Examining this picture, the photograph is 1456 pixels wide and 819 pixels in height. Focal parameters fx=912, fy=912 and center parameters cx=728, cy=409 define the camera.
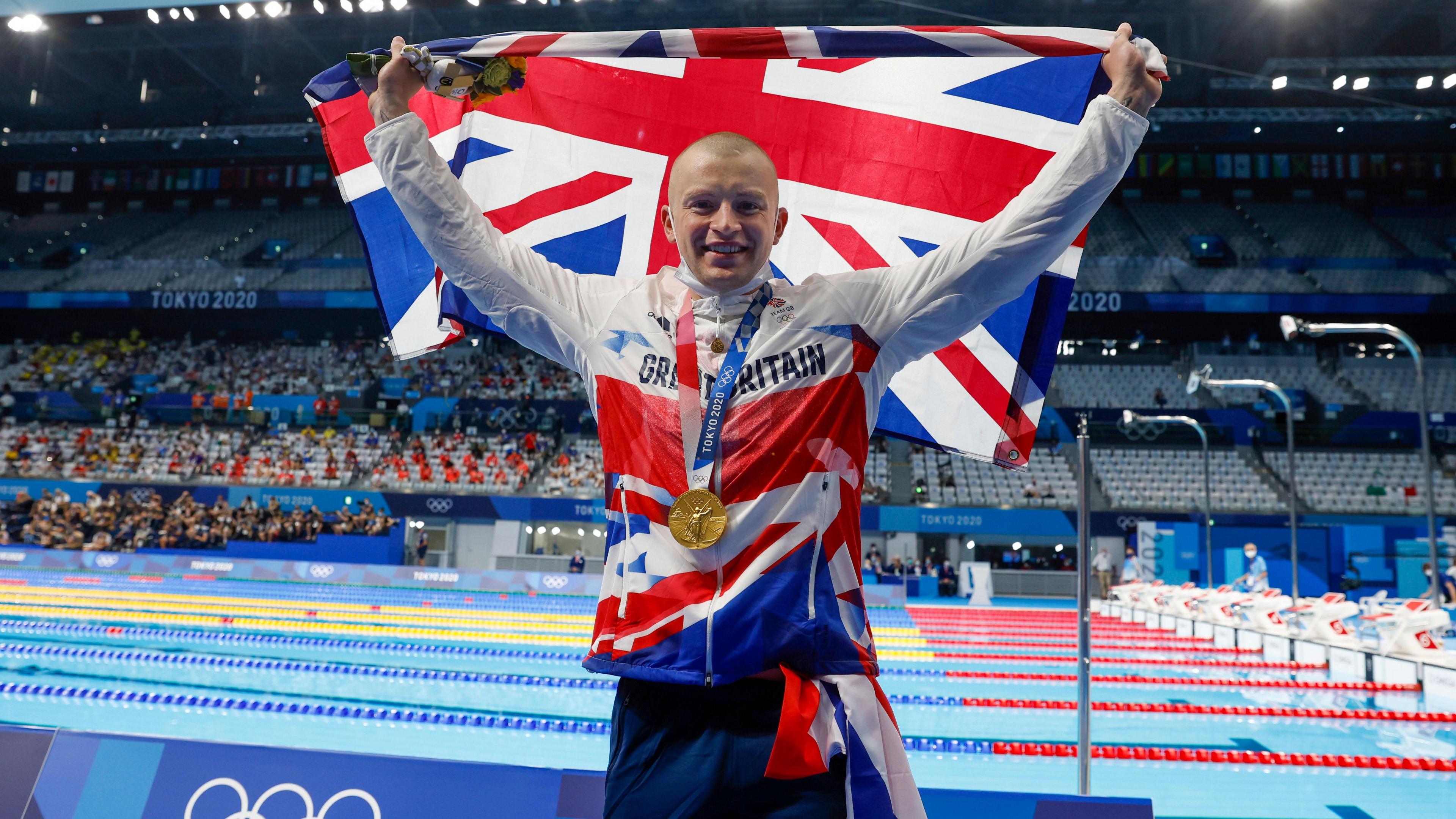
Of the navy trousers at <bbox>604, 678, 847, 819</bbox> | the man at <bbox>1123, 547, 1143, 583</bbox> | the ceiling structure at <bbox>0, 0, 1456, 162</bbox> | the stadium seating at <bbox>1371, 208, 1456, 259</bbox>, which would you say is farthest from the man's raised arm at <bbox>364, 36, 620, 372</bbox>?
the stadium seating at <bbox>1371, 208, 1456, 259</bbox>

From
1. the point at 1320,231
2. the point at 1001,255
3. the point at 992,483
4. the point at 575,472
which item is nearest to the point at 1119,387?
the point at 992,483

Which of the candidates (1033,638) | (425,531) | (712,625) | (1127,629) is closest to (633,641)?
(712,625)

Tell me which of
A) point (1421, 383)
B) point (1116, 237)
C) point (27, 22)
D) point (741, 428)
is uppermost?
point (1116, 237)

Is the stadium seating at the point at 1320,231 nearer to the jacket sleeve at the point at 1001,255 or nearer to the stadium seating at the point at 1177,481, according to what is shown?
the stadium seating at the point at 1177,481

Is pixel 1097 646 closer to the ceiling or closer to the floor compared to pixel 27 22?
closer to the floor

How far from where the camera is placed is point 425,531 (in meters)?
21.8

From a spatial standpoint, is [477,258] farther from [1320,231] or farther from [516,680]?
[1320,231]

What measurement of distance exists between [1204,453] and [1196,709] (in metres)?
12.8

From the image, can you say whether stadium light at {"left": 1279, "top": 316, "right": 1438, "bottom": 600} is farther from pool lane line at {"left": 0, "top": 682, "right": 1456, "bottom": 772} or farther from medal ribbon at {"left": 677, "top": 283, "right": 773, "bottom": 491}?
medal ribbon at {"left": 677, "top": 283, "right": 773, "bottom": 491}

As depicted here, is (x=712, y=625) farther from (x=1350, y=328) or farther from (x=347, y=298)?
(x=347, y=298)

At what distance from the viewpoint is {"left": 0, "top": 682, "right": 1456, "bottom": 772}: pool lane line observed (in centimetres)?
534

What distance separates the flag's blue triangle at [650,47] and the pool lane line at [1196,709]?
605 centimetres

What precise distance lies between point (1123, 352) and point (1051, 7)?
12191mm

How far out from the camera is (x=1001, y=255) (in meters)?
1.44
